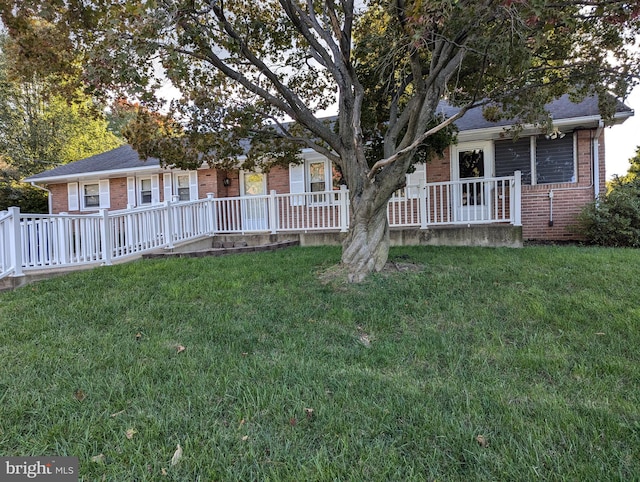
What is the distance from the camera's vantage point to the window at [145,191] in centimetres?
1402

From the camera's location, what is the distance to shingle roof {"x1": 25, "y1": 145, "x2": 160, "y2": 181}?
43.7 ft

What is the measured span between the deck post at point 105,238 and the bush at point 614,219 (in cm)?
1059

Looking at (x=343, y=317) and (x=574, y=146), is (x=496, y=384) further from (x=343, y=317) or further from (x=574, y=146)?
(x=574, y=146)

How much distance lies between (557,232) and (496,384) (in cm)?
866

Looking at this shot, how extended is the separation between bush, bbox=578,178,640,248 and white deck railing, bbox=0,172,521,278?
179 cm

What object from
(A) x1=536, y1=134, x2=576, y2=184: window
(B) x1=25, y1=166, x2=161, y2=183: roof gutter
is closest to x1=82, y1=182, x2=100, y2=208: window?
(B) x1=25, y1=166, x2=161, y2=183: roof gutter

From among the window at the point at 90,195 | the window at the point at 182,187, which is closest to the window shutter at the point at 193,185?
the window at the point at 182,187

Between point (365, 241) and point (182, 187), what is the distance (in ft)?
33.2

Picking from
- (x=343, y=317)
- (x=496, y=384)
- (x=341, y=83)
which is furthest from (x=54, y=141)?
(x=496, y=384)

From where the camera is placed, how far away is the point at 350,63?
5.38 meters

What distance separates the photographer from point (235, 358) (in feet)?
9.73

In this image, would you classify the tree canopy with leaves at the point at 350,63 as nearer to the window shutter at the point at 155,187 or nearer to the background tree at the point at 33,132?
the window shutter at the point at 155,187

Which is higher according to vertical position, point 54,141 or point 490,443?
point 54,141

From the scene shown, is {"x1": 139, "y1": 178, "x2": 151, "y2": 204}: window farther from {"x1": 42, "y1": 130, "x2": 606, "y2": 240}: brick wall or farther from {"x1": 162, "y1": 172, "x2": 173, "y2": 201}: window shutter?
{"x1": 42, "y1": 130, "x2": 606, "y2": 240}: brick wall
